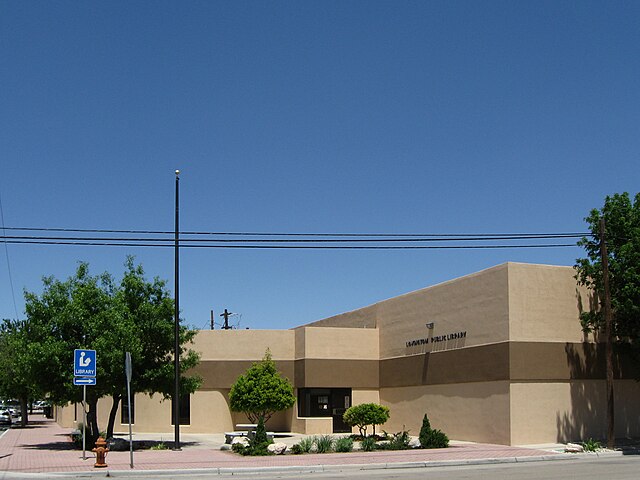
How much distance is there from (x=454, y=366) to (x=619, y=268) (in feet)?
25.5

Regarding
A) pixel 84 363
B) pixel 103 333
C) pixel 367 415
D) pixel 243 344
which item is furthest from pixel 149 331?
pixel 243 344

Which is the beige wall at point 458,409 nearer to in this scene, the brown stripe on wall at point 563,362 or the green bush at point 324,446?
the brown stripe on wall at point 563,362

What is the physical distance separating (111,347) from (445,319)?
1365 centimetres

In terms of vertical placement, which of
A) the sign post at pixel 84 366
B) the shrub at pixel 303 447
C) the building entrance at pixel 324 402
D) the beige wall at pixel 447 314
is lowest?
the shrub at pixel 303 447

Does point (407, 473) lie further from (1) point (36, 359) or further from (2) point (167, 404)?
(2) point (167, 404)

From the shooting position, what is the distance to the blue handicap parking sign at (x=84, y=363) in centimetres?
2305

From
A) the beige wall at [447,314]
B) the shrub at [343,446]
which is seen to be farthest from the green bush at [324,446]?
the beige wall at [447,314]

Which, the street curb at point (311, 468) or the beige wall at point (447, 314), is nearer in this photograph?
the street curb at point (311, 468)

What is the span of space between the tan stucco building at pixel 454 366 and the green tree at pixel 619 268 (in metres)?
0.98

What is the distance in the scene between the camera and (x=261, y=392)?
33.6 metres

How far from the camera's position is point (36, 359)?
Answer: 27344 millimetres

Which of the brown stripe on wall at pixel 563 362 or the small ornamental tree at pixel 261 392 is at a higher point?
the brown stripe on wall at pixel 563 362

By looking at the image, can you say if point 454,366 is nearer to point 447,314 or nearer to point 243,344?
point 447,314

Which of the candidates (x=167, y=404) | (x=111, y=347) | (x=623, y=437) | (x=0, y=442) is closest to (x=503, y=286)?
(x=623, y=437)
